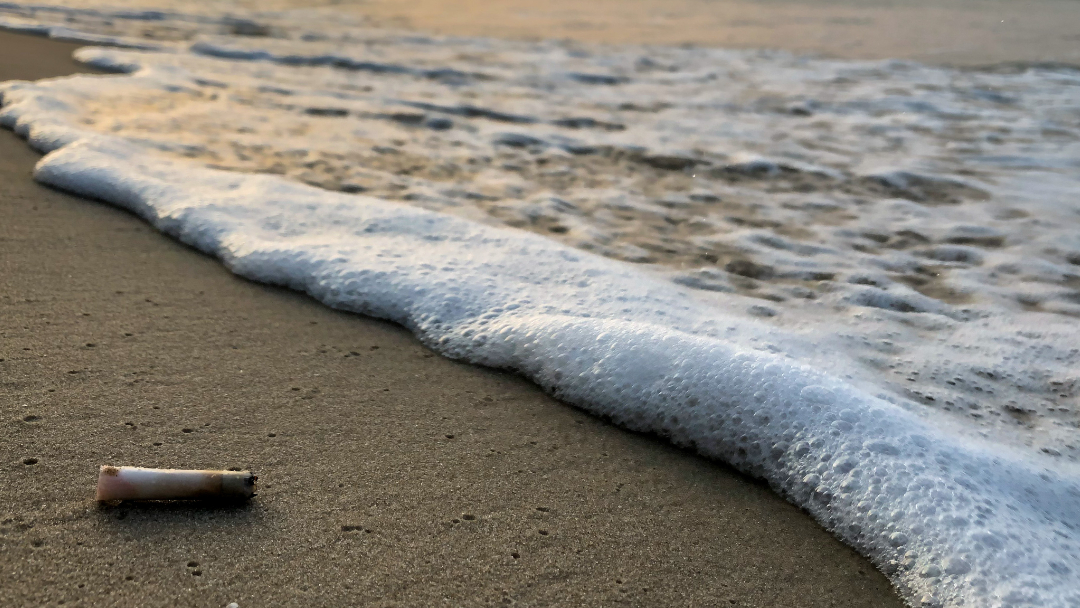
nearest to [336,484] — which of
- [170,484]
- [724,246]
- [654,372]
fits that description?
[170,484]

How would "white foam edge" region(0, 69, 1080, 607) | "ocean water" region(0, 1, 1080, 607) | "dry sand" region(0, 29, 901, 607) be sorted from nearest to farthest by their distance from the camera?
"dry sand" region(0, 29, 901, 607), "white foam edge" region(0, 69, 1080, 607), "ocean water" region(0, 1, 1080, 607)

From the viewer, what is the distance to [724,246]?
10.6ft

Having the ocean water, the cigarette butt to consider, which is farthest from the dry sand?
the ocean water

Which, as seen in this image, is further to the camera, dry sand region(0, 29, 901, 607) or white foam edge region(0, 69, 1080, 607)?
white foam edge region(0, 69, 1080, 607)

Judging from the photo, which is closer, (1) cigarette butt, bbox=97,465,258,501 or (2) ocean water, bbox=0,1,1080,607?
(1) cigarette butt, bbox=97,465,258,501

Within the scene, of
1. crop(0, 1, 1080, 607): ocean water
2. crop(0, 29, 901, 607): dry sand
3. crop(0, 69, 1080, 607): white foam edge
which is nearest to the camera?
crop(0, 29, 901, 607): dry sand

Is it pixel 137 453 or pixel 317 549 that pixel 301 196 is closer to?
pixel 137 453

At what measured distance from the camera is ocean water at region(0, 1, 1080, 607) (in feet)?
6.05

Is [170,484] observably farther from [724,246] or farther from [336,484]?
[724,246]

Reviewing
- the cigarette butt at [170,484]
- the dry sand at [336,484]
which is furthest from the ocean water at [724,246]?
the cigarette butt at [170,484]

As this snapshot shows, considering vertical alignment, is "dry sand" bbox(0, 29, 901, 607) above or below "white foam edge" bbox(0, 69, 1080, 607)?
below

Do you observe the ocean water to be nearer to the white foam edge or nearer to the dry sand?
the white foam edge

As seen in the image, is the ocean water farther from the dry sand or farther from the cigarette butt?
the cigarette butt

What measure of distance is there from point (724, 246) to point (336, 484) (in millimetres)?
2035
